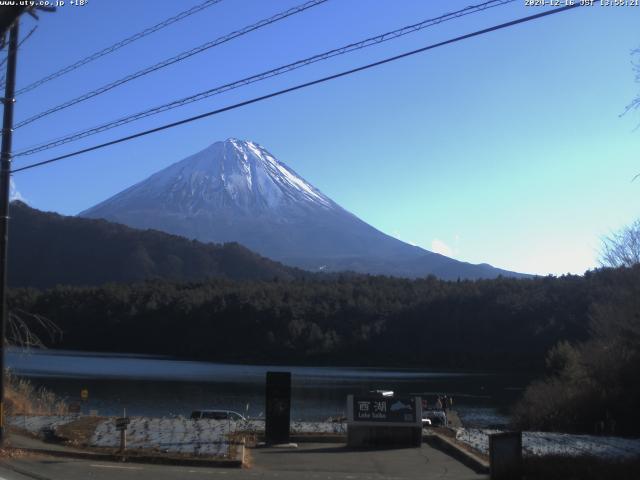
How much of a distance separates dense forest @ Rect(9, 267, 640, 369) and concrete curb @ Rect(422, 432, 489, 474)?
83.4 m

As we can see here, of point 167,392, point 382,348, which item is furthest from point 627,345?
point 382,348

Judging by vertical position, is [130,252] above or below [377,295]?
above

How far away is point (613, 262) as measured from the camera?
127 feet

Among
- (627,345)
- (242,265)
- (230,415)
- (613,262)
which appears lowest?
(230,415)

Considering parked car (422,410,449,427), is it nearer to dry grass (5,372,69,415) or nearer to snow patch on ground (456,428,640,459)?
snow patch on ground (456,428,640,459)

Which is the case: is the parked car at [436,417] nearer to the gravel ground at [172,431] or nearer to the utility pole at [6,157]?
the gravel ground at [172,431]

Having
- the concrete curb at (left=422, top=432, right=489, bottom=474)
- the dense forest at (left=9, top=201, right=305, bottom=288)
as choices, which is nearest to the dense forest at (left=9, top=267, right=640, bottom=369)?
the dense forest at (left=9, top=201, right=305, bottom=288)

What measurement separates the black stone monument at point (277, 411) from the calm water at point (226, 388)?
19.6m

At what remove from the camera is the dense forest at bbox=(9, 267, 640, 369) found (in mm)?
105062

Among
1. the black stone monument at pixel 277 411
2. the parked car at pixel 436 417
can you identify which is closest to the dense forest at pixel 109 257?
the parked car at pixel 436 417

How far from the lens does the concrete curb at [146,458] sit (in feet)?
49.8

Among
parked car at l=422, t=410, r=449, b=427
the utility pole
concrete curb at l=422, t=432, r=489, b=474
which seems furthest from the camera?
parked car at l=422, t=410, r=449, b=427

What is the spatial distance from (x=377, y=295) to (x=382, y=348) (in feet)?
55.5

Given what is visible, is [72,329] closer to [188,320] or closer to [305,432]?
[188,320]
